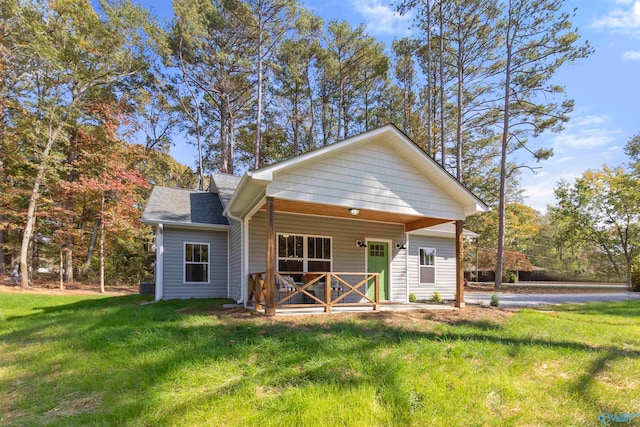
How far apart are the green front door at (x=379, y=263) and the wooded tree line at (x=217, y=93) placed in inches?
317

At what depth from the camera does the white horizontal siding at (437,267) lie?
11.6 m

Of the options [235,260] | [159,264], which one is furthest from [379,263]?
[159,264]

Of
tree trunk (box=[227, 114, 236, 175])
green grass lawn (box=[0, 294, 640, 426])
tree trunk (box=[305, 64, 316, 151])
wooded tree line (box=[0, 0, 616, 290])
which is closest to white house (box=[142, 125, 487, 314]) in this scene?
green grass lawn (box=[0, 294, 640, 426])

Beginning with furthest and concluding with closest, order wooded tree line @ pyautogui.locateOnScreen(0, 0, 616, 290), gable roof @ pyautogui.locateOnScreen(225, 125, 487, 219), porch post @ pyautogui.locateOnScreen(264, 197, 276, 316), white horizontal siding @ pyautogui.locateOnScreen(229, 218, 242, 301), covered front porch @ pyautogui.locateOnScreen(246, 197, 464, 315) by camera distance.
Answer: wooded tree line @ pyautogui.locateOnScreen(0, 0, 616, 290)
white horizontal siding @ pyautogui.locateOnScreen(229, 218, 242, 301)
covered front porch @ pyautogui.locateOnScreen(246, 197, 464, 315)
gable roof @ pyautogui.locateOnScreen(225, 125, 487, 219)
porch post @ pyautogui.locateOnScreen(264, 197, 276, 316)

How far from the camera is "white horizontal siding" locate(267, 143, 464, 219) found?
671 cm

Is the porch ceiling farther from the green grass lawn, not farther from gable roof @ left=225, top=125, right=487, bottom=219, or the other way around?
the green grass lawn

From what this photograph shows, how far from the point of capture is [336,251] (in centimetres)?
976

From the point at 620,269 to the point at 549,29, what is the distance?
2040cm

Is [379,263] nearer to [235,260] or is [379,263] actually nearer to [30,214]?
[235,260]

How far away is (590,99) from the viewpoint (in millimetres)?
14055

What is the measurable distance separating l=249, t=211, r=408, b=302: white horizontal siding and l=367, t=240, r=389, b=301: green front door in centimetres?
16

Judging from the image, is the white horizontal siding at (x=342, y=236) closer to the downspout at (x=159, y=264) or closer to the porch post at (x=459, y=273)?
the porch post at (x=459, y=273)

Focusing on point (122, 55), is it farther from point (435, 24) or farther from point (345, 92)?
point (435, 24)

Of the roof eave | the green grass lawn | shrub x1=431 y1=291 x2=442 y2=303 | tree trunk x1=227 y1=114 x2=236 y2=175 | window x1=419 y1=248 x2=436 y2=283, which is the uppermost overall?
tree trunk x1=227 y1=114 x2=236 y2=175
